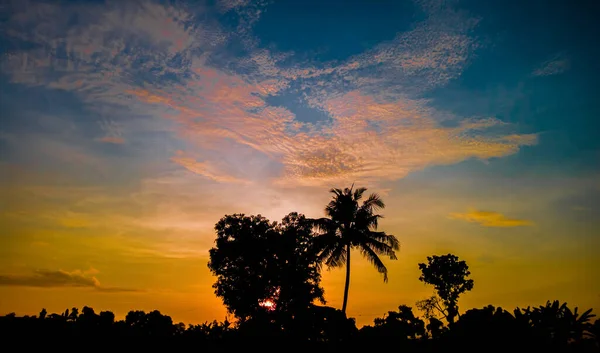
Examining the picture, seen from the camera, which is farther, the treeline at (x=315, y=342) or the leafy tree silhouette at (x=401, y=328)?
the leafy tree silhouette at (x=401, y=328)

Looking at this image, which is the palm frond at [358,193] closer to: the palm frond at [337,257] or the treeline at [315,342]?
the palm frond at [337,257]

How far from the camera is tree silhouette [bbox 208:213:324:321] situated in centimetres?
3152

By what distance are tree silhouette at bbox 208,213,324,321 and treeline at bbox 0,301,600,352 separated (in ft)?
65.1

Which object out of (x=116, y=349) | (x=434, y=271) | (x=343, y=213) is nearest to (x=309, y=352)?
(x=116, y=349)

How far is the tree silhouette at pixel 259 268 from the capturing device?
31.5 m

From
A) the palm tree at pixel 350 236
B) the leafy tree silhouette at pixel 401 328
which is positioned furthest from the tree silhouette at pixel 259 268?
the leafy tree silhouette at pixel 401 328

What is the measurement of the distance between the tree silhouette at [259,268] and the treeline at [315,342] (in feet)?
65.1

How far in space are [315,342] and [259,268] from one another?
20523mm

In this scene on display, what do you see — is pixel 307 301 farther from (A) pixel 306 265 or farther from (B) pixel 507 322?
(B) pixel 507 322

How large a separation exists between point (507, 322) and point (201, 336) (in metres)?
9.24

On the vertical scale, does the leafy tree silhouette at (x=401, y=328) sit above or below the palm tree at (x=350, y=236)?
below

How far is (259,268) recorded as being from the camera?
3200cm

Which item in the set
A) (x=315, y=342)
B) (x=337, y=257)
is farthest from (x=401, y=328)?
(x=337, y=257)

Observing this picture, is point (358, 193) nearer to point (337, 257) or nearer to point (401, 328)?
point (337, 257)
